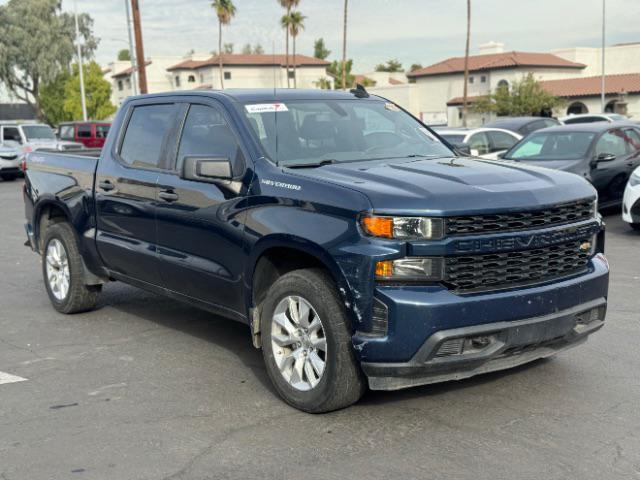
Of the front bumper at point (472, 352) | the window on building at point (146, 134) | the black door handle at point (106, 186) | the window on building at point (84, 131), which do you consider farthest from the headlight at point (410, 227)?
the window on building at point (84, 131)

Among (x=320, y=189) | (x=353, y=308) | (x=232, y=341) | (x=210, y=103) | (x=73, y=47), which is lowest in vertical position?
(x=232, y=341)

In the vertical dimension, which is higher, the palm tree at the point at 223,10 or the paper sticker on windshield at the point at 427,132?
the palm tree at the point at 223,10

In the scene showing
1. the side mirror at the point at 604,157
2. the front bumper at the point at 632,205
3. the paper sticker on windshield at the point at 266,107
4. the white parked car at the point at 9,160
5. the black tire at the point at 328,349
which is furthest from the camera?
the white parked car at the point at 9,160

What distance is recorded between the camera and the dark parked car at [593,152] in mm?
12945

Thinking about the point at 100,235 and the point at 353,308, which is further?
the point at 100,235

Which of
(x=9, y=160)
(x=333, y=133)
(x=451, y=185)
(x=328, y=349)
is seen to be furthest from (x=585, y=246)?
(x=9, y=160)

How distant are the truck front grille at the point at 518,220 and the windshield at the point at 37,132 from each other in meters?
28.1

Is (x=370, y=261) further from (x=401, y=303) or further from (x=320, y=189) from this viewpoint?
(x=320, y=189)

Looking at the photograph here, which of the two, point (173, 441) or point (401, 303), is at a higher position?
point (401, 303)

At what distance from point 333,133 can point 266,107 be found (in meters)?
0.50

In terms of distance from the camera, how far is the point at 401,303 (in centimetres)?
439

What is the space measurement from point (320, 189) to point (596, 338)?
284 centimetres

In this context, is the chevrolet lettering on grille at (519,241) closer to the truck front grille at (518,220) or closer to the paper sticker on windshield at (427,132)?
the truck front grille at (518,220)

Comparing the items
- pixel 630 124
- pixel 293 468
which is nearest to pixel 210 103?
pixel 293 468
